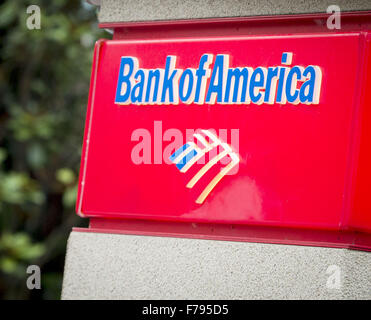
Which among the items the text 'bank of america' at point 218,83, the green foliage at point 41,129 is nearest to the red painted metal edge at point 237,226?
the text 'bank of america' at point 218,83

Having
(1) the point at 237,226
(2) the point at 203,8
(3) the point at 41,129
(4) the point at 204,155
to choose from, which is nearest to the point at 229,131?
(4) the point at 204,155

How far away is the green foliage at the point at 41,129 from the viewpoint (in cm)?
637

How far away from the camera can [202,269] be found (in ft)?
9.75

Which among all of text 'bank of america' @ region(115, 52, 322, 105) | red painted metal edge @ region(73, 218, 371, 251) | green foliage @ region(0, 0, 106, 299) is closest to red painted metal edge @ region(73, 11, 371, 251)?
red painted metal edge @ region(73, 218, 371, 251)

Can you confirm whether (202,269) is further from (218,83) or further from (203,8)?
(203,8)

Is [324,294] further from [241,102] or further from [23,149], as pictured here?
[23,149]

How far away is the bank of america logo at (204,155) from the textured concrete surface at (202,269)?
0.31 meters

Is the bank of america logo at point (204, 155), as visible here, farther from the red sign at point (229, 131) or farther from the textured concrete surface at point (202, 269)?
the textured concrete surface at point (202, 269)

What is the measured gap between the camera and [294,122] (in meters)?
2.89

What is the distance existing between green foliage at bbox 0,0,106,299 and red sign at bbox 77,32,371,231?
10.1 feet

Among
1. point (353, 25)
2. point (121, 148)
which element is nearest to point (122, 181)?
point (121, 148)

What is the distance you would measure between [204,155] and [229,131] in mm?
184

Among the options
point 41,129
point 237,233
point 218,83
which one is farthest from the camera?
point 41,129

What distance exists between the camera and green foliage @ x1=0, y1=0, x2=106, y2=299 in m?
6.37
